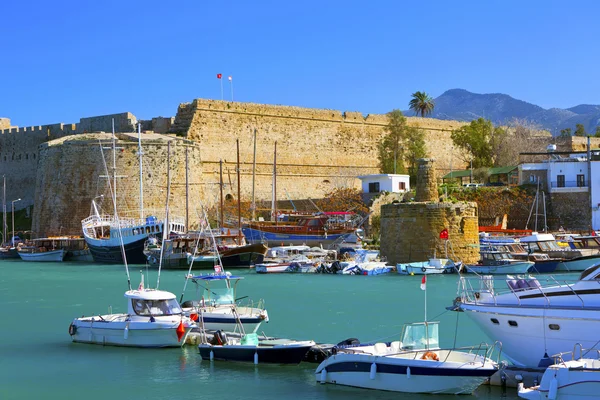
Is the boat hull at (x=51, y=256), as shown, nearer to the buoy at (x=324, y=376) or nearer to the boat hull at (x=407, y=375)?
the buoy at (x=324, y=376)

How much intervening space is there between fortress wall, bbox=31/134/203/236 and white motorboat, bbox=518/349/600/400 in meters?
39.7

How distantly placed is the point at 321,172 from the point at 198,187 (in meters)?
8.93

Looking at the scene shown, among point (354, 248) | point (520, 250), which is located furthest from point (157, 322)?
point (354, 248)

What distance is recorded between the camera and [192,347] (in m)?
18.7

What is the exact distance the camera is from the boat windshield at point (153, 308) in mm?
18797

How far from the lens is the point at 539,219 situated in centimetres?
4684

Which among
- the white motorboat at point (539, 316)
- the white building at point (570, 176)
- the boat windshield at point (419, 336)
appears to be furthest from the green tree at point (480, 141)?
the boat windshield at point (419, 336)

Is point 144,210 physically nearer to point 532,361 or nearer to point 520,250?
point 520,250

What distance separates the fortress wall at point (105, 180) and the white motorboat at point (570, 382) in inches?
1564

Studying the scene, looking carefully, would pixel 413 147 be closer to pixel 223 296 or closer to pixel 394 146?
pixel 394 146

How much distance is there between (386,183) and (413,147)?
24.0 ft

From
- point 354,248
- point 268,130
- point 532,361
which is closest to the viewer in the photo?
point 532,361

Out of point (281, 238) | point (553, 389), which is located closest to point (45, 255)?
point (281, 238)

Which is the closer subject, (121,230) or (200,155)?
(121,230)
